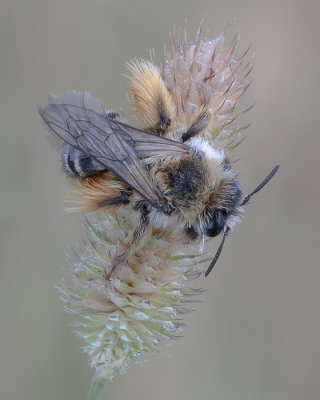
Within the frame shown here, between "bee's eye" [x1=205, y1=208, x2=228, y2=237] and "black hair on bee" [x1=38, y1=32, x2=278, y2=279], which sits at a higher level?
"black hair on bee" [x1=38, y1=32, x2=278, y2=279]

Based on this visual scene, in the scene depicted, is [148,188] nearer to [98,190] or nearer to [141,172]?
[141,172]

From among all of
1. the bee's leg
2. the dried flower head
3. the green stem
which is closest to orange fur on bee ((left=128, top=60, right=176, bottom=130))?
the dried flower head

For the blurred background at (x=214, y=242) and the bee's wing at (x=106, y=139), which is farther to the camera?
the blurred background at (x=214, y=242)

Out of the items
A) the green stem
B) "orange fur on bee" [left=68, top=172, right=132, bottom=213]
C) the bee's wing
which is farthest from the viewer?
the green stem

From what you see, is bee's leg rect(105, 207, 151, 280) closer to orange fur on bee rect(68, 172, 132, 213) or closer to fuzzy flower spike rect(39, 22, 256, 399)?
fuzzy flower spike rect(39, 22, 256, 399)

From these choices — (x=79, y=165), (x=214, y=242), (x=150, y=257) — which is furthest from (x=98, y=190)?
(x=214, y=242)

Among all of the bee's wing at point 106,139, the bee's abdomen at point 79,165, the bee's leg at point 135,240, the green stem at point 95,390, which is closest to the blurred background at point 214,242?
the green stem at point 95,390

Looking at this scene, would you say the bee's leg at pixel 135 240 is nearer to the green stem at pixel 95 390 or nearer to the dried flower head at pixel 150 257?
the dried flower head at pixel 150 257
